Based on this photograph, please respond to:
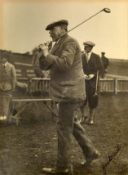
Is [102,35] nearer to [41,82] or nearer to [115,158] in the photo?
[41,82]

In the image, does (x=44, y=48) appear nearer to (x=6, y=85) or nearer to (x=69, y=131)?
(x=6, y=85)

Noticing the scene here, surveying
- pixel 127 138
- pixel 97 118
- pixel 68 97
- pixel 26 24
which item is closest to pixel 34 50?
pixel 26 24

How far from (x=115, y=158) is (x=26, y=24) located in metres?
0.59

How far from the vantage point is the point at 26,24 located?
1.49 m

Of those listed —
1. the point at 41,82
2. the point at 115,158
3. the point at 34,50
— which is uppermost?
the point at 34,50

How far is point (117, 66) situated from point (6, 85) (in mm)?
413

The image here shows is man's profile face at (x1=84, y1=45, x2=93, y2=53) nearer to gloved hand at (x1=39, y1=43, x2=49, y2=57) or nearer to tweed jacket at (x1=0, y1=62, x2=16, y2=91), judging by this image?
gloved hand at (x1=39, y1=43, x2=49, y2=57)

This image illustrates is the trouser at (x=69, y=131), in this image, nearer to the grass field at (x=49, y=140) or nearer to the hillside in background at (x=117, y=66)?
the grass field at (x=49, y=140)

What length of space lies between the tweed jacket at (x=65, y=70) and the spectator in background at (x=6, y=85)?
114mm

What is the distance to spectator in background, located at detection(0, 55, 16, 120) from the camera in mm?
1465

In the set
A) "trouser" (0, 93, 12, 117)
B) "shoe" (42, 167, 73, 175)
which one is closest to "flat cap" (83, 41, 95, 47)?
"trouser" (0, 93, 12, 117)

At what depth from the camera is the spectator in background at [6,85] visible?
146 cm

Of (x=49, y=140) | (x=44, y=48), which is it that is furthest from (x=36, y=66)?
(x=49, y=140)

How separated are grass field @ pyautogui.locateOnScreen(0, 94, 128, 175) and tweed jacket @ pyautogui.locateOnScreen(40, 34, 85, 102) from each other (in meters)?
0.09
